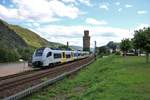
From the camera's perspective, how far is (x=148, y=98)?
15.6 m

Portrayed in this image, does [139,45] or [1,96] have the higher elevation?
[139,45]

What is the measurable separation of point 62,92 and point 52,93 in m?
0.88

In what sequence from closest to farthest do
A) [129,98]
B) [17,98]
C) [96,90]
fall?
[129,98] < [17,98] < [96,90]

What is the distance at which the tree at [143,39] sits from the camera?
→ 53.9 m

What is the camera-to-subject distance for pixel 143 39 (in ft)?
178

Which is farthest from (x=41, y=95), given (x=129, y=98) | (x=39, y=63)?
(x=39, y=63)

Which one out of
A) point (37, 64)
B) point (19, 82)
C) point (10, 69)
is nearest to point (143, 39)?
point (37, 64)

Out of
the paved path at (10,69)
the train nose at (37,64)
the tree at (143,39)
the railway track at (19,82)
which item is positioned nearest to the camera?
the railway track at (19,82)

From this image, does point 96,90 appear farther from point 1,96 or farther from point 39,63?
point 39,63

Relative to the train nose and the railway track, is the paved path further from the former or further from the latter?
the railway track

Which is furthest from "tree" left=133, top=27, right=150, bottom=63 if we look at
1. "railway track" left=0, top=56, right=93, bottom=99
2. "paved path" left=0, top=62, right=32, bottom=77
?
"railway track" left=0, top=56, right=93, bottom=99

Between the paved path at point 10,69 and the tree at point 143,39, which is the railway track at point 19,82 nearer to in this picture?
the paved path at point 10,69

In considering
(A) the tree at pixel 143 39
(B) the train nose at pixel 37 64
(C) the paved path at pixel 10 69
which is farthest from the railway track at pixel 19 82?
(A) the tree at pixel 143 39

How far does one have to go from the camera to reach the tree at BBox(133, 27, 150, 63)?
177 feet
